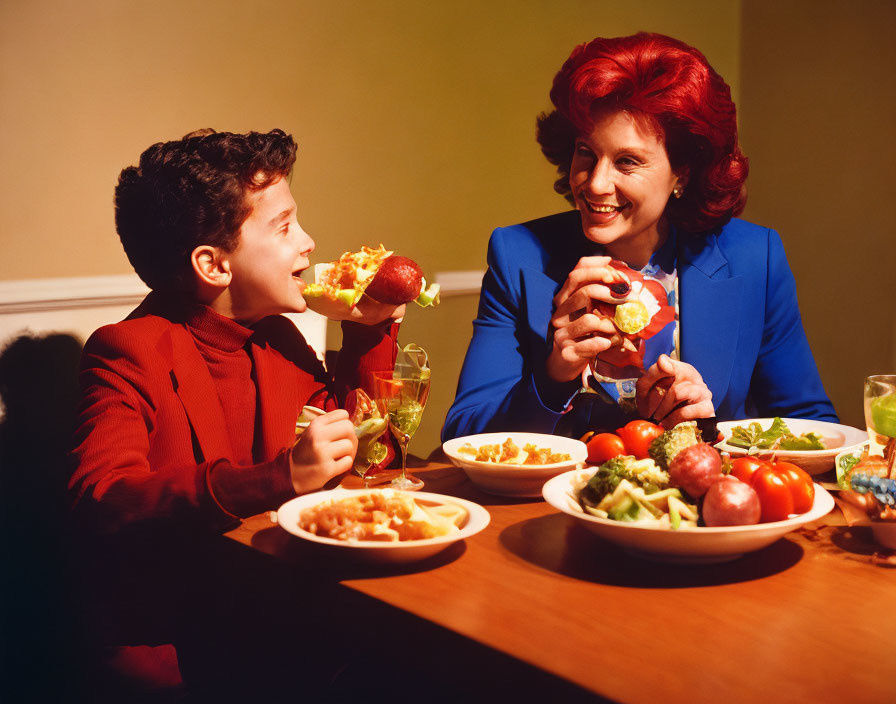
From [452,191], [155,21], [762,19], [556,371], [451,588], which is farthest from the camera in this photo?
[762,19]

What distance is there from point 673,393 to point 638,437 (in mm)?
233

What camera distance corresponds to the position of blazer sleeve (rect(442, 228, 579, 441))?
2.02m

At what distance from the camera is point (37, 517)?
2.04 m

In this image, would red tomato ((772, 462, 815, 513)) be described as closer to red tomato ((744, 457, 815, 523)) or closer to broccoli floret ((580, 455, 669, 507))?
red tomato ((744, 457, 815, 523))

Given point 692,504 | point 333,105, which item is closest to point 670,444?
point 692,504

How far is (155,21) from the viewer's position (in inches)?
94.6

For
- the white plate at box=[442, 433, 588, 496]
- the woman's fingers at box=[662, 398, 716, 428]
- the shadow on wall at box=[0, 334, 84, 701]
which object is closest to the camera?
the white plate at box=[442, 433, 588, 496]

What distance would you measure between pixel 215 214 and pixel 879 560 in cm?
135

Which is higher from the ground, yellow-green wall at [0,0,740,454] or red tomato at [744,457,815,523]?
yellow-green wall at [0,0,740,454]

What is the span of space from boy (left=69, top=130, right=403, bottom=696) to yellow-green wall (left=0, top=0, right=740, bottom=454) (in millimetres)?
498

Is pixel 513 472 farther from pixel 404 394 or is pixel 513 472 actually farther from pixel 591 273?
pixel 591 273

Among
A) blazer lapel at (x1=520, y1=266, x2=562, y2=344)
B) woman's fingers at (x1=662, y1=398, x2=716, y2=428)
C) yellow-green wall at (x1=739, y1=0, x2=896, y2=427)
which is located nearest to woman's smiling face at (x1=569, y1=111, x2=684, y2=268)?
blazer lapel at (x1=520, y1=266, x2=562, y2=344)

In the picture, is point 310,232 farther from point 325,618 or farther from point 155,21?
point 325,618

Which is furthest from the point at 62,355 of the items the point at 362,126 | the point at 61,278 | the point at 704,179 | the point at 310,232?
the point at 704,179
